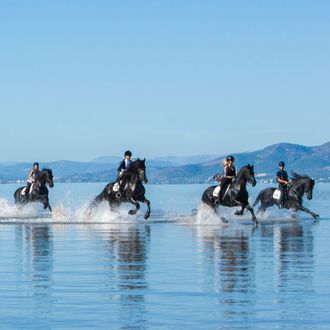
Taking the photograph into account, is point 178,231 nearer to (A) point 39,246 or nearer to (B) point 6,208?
(A) point 39,246

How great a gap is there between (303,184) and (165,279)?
25.2 m

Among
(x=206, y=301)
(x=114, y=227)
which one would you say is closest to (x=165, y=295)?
(x=206, y=301)

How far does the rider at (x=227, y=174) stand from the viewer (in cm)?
4125

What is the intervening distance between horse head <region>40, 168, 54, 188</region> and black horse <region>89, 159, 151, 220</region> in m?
2.19

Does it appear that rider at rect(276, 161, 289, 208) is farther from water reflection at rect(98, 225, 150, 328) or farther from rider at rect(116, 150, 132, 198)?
water reflection at rect(98, 225, 150, 328)

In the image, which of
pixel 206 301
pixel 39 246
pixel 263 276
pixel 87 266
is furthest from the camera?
pixel 39 246

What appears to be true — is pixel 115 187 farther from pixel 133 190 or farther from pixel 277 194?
pixel 277 194

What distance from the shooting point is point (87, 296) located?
18344 millimetres

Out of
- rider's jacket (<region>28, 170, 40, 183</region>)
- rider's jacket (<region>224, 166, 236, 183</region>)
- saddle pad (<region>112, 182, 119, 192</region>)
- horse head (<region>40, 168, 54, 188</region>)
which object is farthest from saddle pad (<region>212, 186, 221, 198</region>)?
rider's jacket (<region>28, 170, 40, 183</region>)

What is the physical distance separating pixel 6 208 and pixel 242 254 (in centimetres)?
2995

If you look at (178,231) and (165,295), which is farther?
(178,231)

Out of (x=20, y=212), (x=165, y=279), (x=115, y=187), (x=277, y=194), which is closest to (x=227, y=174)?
(x=115, y=187)

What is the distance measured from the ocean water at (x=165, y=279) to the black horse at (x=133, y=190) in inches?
201

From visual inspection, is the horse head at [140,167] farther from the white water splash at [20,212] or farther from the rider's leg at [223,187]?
the white water splash at [20,212]
